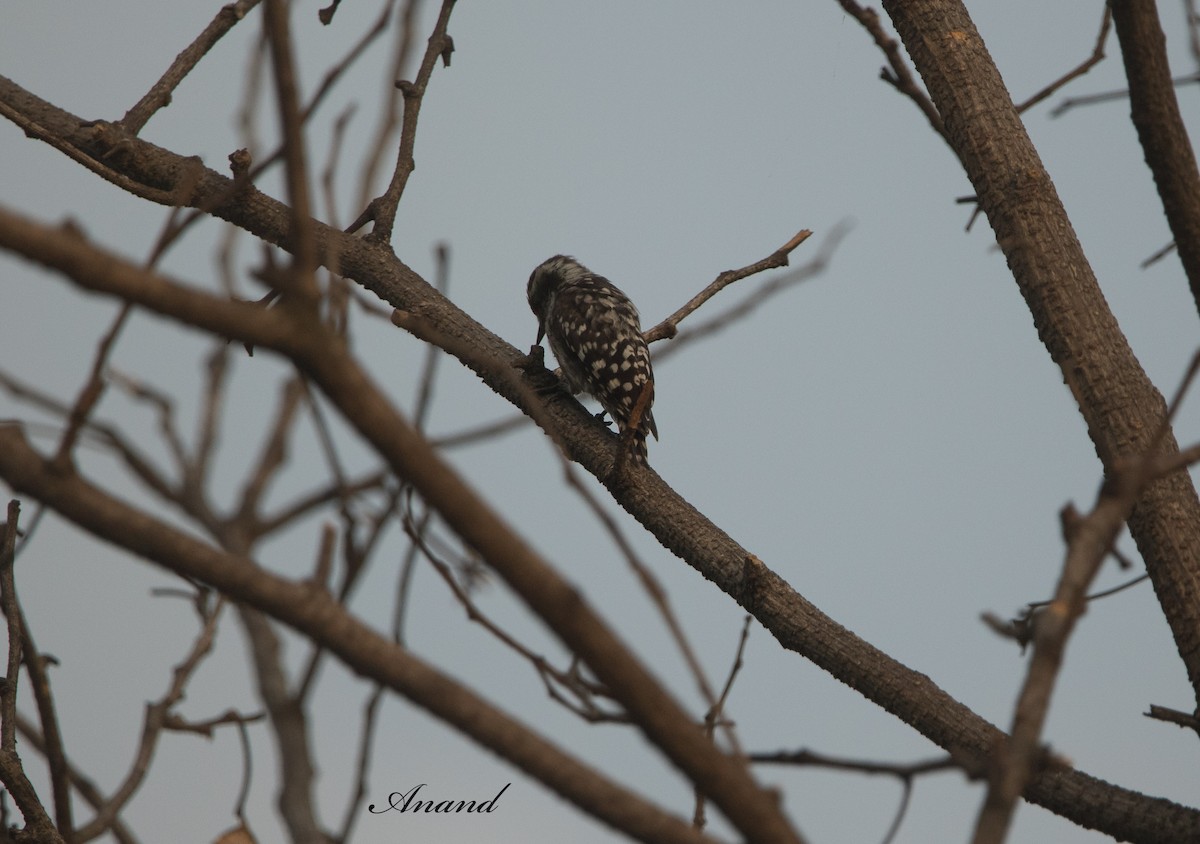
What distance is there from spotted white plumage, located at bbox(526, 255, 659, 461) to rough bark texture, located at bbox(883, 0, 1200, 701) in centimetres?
209

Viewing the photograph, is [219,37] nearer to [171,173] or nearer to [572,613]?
[171,173]

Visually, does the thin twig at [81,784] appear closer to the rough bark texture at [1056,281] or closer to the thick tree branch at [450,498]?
the thick tree branch at [450,498]

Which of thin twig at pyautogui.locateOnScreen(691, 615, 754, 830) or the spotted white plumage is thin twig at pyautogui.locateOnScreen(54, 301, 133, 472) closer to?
thin twig at pyautogui.locateOnScreen(691, 615, 754, 830)

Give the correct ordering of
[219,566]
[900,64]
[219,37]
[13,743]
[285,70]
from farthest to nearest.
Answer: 1. [219,37]
2. [900,64]
3. [13,743]
4. [219,566]
5. [285,70]

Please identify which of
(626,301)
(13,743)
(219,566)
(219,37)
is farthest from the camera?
(626,301)

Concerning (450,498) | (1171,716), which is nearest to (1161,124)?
(1171,716)

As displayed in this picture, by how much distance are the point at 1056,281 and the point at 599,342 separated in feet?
10.4

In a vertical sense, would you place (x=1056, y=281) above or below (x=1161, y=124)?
above

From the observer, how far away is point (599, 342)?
20.2 feet

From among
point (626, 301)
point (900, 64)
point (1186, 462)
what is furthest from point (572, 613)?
point (626, 301)

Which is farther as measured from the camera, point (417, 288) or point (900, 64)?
point (417, 288)

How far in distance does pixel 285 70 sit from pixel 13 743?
80.0 inches

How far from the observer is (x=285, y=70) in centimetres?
125

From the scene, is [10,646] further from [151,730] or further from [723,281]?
[723,281]
